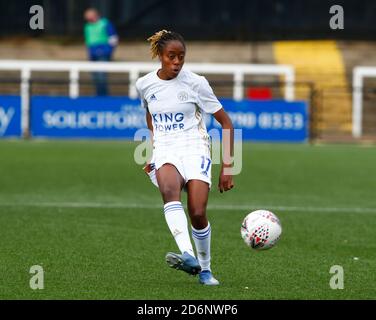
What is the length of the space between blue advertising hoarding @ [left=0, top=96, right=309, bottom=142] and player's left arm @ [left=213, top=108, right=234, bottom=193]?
17.7 meters

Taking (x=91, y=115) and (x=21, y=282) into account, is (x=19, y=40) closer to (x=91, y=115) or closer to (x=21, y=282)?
(x=91, y=115)

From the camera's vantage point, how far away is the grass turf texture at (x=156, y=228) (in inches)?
395

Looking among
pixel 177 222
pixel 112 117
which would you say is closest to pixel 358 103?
pixel 112 117

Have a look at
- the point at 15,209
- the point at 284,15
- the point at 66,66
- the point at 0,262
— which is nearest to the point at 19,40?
the point at 66,66

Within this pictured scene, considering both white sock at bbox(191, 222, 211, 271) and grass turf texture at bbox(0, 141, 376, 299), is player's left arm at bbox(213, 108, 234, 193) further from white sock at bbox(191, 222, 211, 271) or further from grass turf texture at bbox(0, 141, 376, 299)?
grass turf texture at bbox(0, 141, 376, 299)

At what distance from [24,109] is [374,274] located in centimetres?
1834

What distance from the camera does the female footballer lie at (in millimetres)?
10156

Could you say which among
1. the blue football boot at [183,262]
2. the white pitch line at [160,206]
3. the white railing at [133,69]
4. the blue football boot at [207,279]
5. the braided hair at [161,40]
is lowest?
the white pitch line at [160,206]

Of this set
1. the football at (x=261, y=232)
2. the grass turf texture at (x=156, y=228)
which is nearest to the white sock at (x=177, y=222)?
the grass turf texture at (x=156, y=228)

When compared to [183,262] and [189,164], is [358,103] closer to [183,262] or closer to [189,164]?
[189,164]

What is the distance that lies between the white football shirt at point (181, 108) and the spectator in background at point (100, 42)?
793 inches

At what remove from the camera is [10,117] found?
28141 mm
